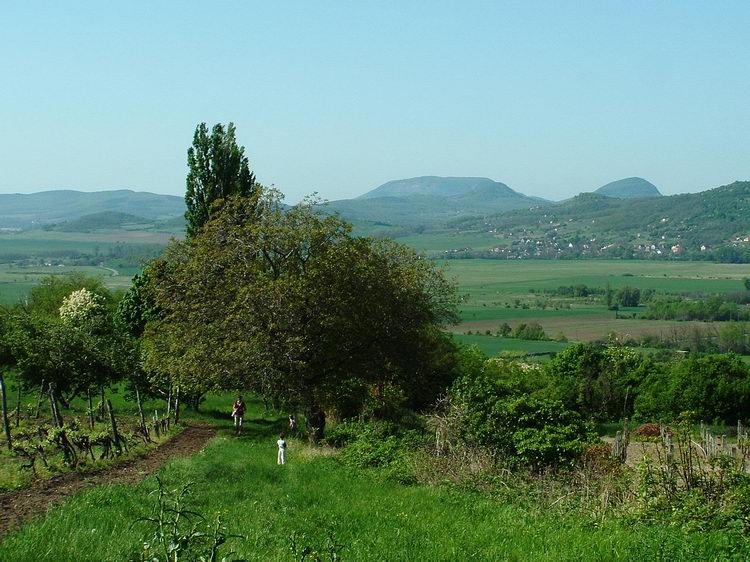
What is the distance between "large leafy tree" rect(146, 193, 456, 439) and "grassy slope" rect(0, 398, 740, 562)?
26.0ft

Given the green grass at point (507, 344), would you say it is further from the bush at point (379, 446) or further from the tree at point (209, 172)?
the bush at point (379, 446)

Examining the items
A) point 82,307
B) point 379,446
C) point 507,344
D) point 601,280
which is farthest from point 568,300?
point 379,446

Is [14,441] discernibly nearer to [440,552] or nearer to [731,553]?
[440,552]

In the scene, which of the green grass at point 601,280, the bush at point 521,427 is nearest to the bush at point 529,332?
the green grass at point 601,280

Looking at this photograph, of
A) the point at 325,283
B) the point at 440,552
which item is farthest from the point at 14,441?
the point at 440,552

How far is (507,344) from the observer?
86750mm

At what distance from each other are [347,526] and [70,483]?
6.13 metres

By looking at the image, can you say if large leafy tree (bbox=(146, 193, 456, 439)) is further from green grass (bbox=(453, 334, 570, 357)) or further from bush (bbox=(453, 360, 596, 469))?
green grass (bbox=(453, 334, 570, 357))

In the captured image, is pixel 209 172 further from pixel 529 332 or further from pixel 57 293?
pixel 529 332

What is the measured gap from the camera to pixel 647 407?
163 ft

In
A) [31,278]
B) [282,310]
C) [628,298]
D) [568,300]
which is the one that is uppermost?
[282,310]

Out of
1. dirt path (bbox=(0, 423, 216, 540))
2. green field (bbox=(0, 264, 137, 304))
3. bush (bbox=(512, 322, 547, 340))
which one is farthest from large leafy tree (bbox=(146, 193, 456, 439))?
green field (bbox=(0, 264, 137, 304))

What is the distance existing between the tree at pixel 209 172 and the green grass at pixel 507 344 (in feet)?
132

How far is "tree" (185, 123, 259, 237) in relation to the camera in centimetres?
4141
